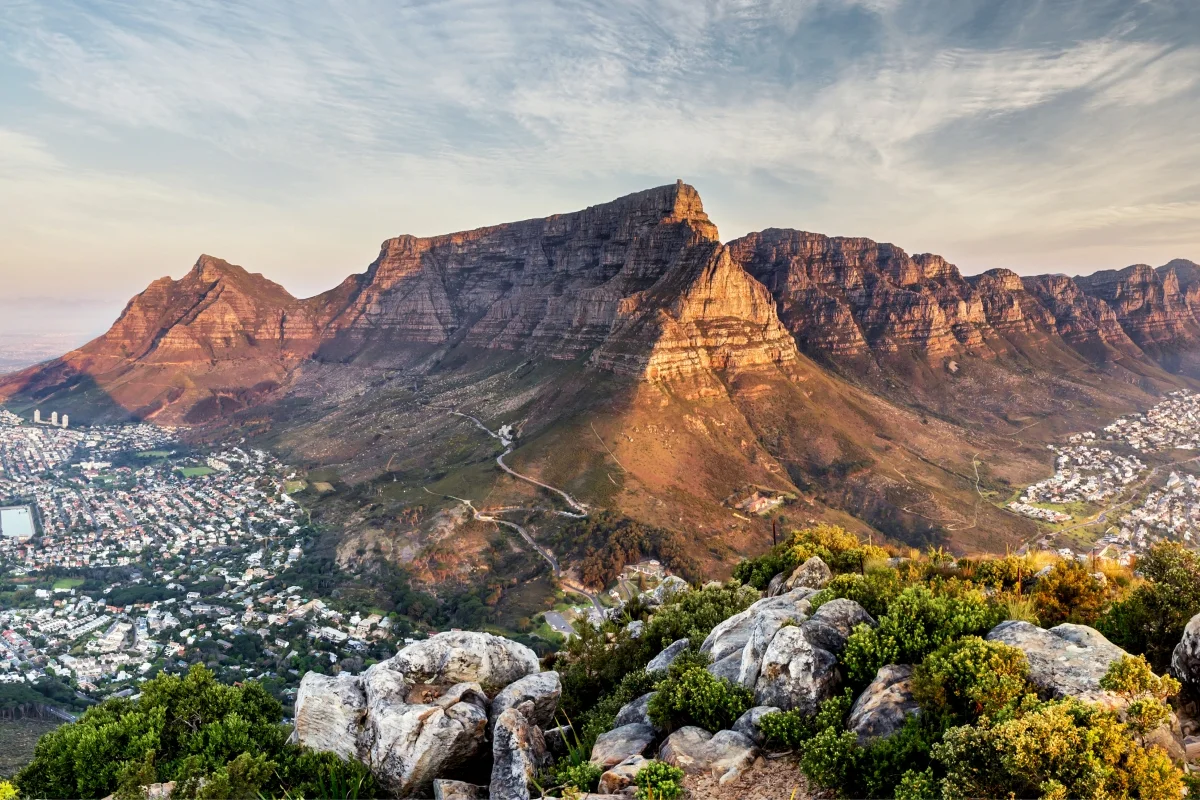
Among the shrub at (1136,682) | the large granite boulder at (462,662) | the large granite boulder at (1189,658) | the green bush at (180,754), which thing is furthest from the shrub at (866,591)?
the green bush at (180,754)

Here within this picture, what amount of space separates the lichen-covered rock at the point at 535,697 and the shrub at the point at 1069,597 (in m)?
14.6

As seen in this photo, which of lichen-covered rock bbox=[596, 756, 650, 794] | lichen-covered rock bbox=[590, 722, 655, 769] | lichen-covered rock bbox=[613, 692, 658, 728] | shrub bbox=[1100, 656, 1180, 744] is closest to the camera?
shrub bbox=[1100, 656, 1180, 744]

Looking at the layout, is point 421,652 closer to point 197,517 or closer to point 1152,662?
point 1152,662

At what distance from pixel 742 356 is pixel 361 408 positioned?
114933mm

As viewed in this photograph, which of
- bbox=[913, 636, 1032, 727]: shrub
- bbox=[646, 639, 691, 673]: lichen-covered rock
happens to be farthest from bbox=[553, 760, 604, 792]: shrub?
bbox=[913, 636, 1032, 727]: shrub

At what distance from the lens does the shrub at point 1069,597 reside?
14766 mm

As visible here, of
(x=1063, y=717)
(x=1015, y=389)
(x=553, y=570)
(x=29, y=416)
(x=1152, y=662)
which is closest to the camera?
(x=1063, y=717)

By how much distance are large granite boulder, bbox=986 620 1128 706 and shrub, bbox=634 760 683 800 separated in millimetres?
7332

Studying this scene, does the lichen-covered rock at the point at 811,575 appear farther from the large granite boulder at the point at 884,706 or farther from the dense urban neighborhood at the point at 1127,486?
the dense urban neighborhood at the point at 1127,486

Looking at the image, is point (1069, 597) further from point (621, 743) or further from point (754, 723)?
point (621, 743)

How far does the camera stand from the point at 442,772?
15281 mm

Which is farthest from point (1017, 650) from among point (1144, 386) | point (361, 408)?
point (1144, 386)

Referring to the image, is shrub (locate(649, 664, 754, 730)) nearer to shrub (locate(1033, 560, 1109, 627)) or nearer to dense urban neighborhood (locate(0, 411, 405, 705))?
shrub (locate(1033, 560, 1109, 627))

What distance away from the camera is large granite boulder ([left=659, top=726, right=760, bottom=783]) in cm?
1216
